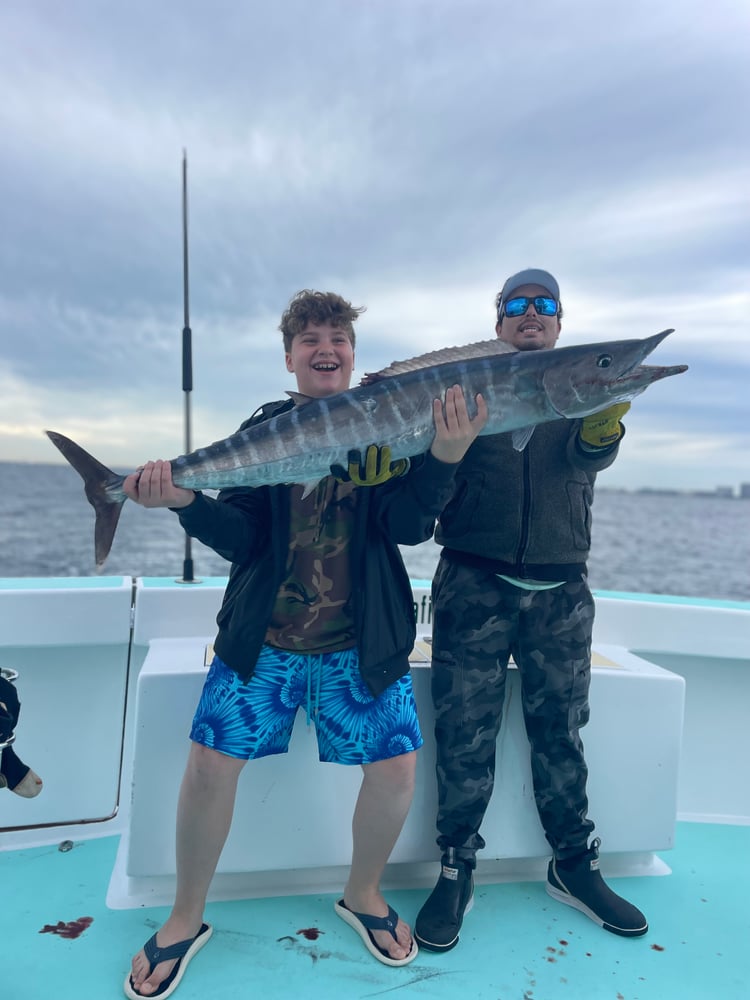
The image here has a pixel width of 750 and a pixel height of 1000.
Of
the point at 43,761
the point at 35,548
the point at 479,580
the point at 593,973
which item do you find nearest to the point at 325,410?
the point at 479,580

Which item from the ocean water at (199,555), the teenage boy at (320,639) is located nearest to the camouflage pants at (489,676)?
the teenage boy at (320,639)

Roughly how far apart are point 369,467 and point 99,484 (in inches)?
41.2

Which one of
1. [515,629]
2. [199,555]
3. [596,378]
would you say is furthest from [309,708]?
[199,555]

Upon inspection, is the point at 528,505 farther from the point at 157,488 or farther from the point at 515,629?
the point at 157,488

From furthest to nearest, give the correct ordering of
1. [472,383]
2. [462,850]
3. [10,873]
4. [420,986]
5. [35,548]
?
A: [35,548], [10,873], [462,850], [472,383], [420,986]

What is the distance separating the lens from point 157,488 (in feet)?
7.87

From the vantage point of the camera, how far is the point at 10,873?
9.86 ft

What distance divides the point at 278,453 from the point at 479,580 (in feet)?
3.21

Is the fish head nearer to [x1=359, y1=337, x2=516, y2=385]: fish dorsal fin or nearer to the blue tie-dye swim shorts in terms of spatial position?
[x1=359, y1=337, x2=516, y2=385]: fish dorsal fin

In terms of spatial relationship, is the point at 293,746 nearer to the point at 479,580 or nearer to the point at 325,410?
the point at 479,580

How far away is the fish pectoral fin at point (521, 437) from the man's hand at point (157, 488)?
4.02ft

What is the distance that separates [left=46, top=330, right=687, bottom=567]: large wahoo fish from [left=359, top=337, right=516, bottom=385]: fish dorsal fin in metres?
0.03

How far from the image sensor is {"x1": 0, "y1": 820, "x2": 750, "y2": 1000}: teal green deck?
92.4 inches

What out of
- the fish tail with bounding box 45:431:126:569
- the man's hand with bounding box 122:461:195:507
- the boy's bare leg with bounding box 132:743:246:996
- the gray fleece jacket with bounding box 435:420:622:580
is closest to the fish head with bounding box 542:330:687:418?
the gray fleece jacket with bounding box 435:420:622:580
